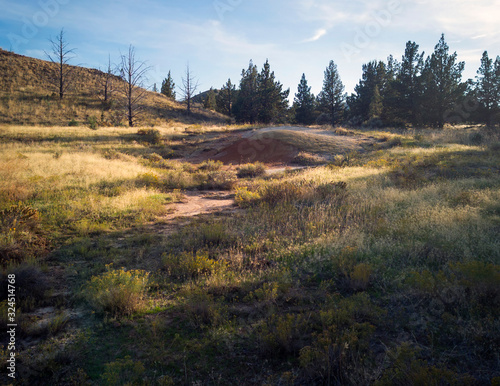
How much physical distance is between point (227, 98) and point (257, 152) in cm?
3986

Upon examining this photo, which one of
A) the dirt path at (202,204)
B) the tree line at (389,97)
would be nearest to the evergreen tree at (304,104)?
the tree line at (389,97)

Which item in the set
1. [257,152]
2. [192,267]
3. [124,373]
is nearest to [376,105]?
[257,152]

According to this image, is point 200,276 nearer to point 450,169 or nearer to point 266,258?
point 266,258

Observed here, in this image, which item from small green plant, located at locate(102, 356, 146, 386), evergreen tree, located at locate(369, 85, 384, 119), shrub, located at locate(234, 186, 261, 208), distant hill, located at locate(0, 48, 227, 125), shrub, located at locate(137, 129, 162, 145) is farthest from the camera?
evergreen tree, located at locate(369, 85, 384, 119)

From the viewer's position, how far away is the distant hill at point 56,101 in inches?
1205

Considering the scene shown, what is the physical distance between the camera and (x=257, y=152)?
2281cm

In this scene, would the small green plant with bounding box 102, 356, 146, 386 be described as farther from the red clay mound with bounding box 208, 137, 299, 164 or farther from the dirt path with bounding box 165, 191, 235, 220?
the red clay mound with bounding box 208, 137, 299, 164

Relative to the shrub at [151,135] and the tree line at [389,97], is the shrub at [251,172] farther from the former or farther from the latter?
the tree line at [389,97]

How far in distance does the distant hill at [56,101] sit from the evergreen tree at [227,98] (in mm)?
7150

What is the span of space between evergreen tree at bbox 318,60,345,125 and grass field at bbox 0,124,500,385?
4227 centimetres

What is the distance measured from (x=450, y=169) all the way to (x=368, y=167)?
3414 mm

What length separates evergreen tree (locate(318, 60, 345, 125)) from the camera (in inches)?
1859

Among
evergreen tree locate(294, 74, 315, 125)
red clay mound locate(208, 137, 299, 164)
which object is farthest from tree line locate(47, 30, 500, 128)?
red clay mound locate(208, 137, 299, 164)

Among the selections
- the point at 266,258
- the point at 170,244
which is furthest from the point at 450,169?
the point at 170,244
